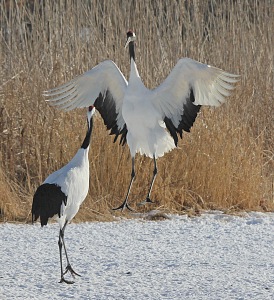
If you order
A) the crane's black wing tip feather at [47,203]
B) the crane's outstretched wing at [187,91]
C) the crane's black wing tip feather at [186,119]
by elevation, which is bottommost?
the crane's black wing tip feather at [47,203]

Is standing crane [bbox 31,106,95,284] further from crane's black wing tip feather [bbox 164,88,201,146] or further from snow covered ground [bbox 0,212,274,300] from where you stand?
crane's black wing tip feather [bbox 164,88,201,146]

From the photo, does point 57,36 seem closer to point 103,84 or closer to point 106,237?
point 103,84

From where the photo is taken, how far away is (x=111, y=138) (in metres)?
8.59

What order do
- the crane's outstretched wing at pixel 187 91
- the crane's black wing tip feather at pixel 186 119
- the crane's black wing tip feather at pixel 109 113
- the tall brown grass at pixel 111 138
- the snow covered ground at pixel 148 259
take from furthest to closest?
the tall brown grass at pixel 111 138
the crane's black wing tip feather at pixel 109 113
the crane's black wing tip feather at pixel 186 119
the crane's outstretched wing at pixel 187 91
the snow covered ground at pixel 148 259

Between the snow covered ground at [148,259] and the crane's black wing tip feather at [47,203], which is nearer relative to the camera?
the snow covered ground at [148,259]

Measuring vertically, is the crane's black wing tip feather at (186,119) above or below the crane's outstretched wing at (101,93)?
below

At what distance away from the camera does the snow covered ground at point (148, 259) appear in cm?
531

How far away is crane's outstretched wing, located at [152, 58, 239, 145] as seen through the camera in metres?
7.24

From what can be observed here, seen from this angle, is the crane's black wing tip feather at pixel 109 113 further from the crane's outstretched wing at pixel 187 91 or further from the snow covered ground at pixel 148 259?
the snow covered ground at pixel 148 259

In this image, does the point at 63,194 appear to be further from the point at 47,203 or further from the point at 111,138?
the point at 111,138

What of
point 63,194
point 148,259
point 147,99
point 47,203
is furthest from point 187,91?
point 47,203

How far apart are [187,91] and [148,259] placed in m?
1.85

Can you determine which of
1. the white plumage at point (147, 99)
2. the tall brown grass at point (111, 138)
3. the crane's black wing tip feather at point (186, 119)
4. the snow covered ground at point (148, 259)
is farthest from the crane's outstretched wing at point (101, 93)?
the snow covered ground at point (148, 259)

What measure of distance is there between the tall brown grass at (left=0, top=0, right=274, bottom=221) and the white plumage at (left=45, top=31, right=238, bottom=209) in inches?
21.4
